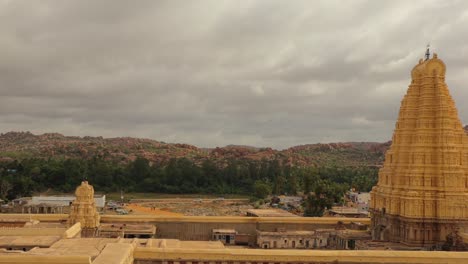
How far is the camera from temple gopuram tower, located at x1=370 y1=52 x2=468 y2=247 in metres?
23.2

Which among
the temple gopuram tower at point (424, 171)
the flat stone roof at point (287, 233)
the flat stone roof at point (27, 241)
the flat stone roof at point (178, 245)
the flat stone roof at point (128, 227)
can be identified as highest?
Result: the temple gopuram tower at point (424, 171)

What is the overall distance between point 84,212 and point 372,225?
51.3ft

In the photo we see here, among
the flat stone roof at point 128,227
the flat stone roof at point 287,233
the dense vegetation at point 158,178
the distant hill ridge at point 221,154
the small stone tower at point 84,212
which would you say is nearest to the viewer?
the small stone tower at point 84,212

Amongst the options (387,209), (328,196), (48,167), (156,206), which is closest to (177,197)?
(156,206)

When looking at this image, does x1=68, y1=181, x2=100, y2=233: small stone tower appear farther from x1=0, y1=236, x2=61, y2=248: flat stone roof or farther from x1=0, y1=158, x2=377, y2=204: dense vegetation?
x1=0, y1=158, x2=377, y2=204: dense vegetation

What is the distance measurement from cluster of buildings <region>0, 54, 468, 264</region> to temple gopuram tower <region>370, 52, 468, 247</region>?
0.05 meters

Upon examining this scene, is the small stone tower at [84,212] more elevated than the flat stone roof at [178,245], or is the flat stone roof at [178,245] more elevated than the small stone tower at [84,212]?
the small stone tower at [84,212]

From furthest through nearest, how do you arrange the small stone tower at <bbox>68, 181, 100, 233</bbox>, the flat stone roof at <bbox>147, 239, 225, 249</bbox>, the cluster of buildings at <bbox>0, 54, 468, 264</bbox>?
1. the small stone tower at <bbox>68, 181, 100, 233</bbox>
2. the flat stone roof at <bbox>147, 239, 225, 249</bbox>
3. the cluster of buildings at <bbox>0, 54, 468, 264</bbox>

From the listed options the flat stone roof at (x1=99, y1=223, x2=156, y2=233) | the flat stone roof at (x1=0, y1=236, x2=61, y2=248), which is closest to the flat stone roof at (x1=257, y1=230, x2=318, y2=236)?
the flat stone roof at (x1=99, y1=223, x2=156, y2=233)

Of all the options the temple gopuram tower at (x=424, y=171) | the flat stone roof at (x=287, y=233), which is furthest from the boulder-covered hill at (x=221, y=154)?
the temple gopuram tower at (x=424, y=171)

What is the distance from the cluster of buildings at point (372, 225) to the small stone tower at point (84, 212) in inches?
2.0

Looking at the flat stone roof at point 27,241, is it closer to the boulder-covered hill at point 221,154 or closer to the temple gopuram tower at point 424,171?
the temple gopuram tower at point 424,171

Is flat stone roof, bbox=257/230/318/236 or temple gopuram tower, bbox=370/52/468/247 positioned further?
flat stone roof, bbox=257/230/318/236

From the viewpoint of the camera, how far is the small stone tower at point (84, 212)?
83.8ft
